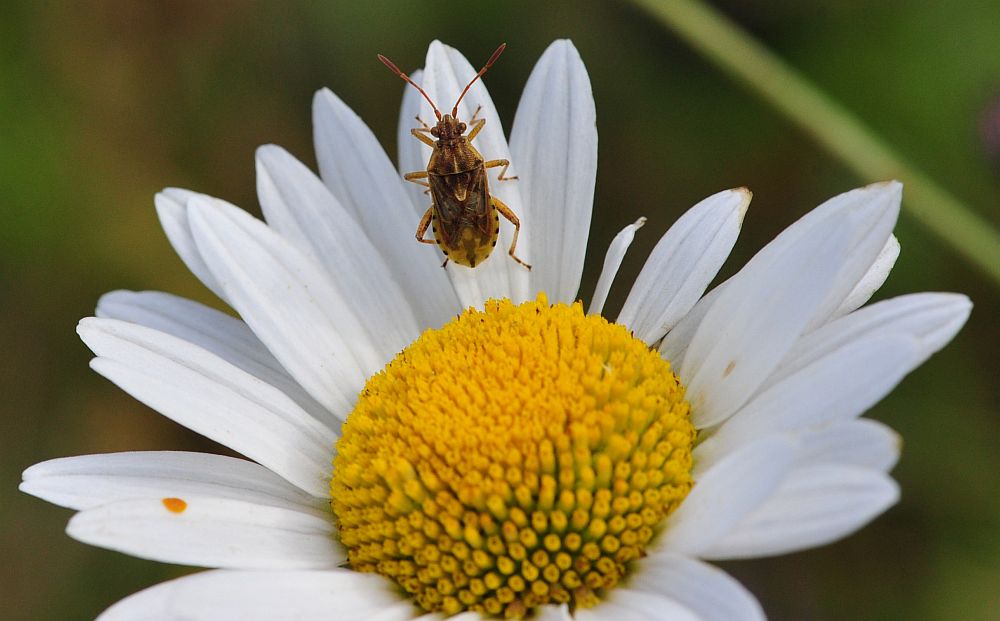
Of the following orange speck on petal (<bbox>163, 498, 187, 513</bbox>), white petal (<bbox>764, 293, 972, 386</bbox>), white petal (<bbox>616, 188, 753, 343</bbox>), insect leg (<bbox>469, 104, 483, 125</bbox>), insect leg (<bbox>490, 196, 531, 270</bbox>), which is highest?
insect leg (<bbox>469, 104, 483, 125</bbox>)

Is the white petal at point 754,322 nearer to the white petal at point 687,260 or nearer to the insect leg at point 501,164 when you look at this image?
the white petal at point 687,260

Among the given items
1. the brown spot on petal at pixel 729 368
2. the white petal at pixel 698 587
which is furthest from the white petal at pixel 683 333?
the white petal at pixel 698 587

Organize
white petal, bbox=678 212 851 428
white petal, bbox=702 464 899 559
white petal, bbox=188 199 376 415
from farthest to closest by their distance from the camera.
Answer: white petal, bbox=188 199 376 415 < white petal, bbox=678 212 851 428 < white petal, bbox=702 464 899 559

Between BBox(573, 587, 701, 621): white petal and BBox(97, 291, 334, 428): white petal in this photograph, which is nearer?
BBox(573, 587, 701, 621): white petal

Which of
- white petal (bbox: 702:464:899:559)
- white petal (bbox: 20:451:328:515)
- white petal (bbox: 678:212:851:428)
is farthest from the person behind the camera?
white petal (bbox: 20:451:328:515)

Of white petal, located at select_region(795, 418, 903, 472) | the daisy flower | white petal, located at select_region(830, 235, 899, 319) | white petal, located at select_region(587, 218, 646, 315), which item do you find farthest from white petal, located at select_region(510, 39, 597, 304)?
white petal, located at select_region(795, 418, 903, 472)

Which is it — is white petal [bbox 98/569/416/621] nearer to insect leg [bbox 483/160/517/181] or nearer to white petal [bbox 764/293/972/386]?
white petal [bbox 764/293/972/386]
